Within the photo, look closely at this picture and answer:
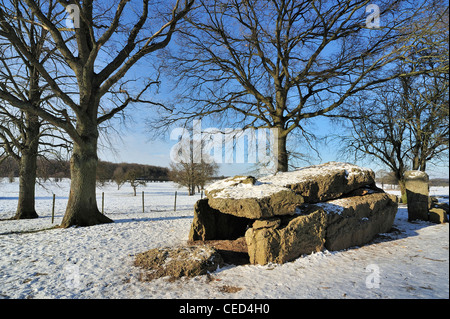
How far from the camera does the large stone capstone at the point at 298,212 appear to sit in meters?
4.65

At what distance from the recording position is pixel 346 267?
412 cm

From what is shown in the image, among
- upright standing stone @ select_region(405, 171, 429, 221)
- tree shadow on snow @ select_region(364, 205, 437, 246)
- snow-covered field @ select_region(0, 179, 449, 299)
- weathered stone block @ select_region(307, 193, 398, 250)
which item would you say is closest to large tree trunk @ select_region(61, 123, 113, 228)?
snow-covered field @ select_region(0, 179, 449, 299)

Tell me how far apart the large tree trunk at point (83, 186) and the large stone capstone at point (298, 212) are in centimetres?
431

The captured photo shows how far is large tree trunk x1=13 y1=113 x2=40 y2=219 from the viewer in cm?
1080

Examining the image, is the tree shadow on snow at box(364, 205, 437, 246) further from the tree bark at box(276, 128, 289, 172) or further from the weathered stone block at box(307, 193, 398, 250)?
the tree bark at box(276, 128, 289, 172)

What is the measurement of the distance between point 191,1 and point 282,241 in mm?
8528

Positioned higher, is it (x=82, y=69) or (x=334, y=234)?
(x=82, y=69)

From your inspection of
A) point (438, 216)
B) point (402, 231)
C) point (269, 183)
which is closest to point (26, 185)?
point (269, 183)

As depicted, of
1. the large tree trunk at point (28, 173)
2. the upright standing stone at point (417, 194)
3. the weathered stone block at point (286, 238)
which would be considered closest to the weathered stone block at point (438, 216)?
the upright standing stone at point (417, 194)

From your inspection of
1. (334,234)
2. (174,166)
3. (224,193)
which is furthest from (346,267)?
(174,166)

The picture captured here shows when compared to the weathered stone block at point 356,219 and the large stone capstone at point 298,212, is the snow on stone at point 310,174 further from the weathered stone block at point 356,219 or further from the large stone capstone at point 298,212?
the weathered stone block at point 356,219

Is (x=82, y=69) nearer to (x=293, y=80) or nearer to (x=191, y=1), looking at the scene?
(x=191, y=1)

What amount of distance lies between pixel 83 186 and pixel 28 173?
550cm

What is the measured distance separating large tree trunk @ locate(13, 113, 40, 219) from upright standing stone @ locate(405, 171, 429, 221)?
1636 centimetres
